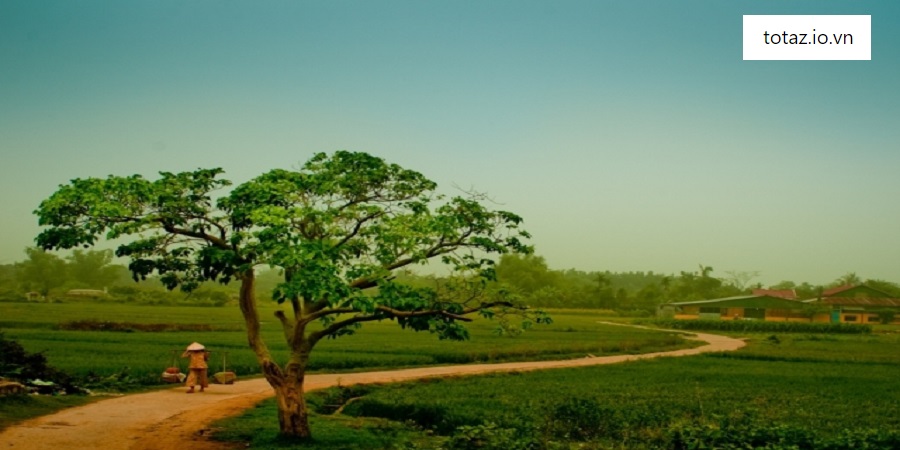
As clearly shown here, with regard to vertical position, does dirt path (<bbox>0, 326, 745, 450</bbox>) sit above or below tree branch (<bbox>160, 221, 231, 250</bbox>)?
below

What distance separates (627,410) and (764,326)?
59.2m

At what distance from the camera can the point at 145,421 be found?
1697 centimetres

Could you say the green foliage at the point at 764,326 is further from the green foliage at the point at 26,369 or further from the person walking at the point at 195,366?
the green foliage at the point at 26,369

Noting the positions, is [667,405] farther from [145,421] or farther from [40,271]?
[40,271]

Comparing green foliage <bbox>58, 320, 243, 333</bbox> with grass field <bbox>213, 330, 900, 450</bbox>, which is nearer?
grass field <bbox>213, 330, 900, 450</bbox>

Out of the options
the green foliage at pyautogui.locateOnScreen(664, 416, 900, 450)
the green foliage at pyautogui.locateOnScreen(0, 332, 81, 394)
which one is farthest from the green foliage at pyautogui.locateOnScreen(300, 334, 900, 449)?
the green foliage at pyautogui.locateOnScreen(0, 332, 81, 394)

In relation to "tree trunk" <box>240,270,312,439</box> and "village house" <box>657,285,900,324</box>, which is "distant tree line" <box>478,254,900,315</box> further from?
"tree trunk" <box>240,270,312,439</box>

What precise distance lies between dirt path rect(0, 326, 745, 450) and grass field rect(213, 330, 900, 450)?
95 cm

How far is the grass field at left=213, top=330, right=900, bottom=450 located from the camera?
555 inches

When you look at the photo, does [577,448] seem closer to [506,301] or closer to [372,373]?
[506,301]

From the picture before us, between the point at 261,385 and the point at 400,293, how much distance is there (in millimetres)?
12847

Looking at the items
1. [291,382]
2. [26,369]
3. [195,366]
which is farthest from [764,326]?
[291,382]

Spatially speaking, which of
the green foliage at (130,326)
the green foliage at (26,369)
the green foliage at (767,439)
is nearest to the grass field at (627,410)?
the green foliage at (767,439)

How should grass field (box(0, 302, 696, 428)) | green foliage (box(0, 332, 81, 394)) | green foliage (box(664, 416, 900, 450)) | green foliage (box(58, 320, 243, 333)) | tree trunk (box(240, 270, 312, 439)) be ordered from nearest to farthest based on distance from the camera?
green foliage (box(664, 416, 900, 450)) < tree trunk (box(240, 270, 312, 439)) < green foliage (box(0, 332, 81, 394)) < grass field (box(0, 302, 696, 428)) < green foliage (box(58, 320, 243, 333))
